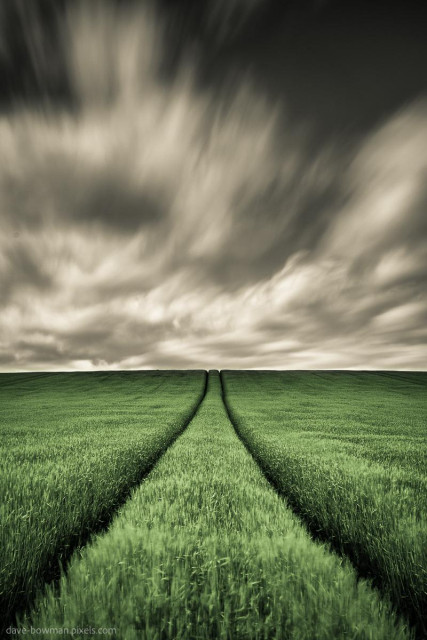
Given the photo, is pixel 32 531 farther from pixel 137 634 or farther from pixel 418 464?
pixel 418 464

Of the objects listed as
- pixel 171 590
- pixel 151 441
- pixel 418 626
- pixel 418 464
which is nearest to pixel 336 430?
pixel 418 464

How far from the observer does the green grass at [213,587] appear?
1.85 meters

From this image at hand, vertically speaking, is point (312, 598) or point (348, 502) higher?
point (312, 598)

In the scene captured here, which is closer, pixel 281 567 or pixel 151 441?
pixel 281 567

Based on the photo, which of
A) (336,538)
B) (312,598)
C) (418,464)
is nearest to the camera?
(312,598)

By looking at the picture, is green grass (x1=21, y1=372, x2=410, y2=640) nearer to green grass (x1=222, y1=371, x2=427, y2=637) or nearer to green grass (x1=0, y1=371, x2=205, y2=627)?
green grass (x1=0, y1=371, x2=205, y2=627)

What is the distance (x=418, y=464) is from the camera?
7.10m

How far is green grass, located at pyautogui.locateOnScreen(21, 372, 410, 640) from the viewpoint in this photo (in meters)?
1.85

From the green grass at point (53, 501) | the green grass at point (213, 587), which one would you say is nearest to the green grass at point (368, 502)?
the green grass at point (213, 587)

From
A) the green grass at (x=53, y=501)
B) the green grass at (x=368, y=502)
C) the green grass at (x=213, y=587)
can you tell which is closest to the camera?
the green grass at (x=213, y=587)

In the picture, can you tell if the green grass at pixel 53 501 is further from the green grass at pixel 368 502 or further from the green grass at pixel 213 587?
the green grass at pixel 368 502

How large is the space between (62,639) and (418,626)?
9.33 ft

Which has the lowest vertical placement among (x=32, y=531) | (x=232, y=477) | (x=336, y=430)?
(x=336, y=430)

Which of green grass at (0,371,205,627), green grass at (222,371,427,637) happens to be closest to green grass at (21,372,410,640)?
green grass at (0,371,205,627)
